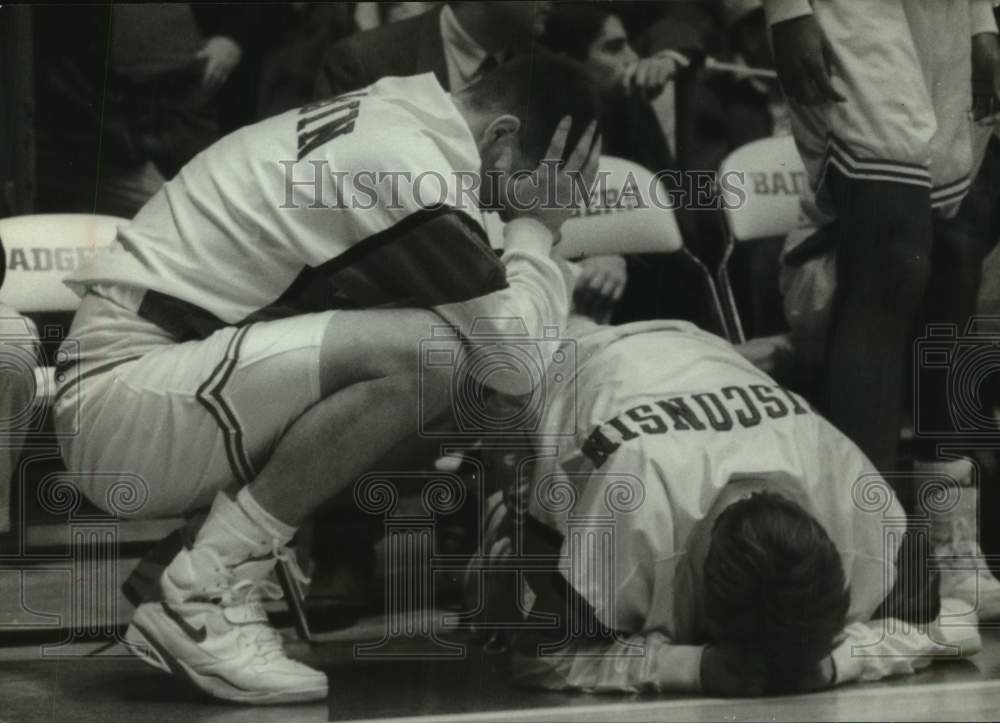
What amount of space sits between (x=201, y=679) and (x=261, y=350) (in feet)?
2.33

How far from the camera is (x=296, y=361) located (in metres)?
2.82

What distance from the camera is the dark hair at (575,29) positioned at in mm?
2949

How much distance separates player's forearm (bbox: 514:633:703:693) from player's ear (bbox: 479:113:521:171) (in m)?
1.05

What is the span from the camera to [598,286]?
9.69 ft

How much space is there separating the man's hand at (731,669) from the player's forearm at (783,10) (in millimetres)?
1396

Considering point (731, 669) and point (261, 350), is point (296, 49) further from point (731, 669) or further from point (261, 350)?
point (731, 669)

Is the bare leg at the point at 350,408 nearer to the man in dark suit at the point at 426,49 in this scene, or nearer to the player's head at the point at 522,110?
the player's head at the point at 522,110

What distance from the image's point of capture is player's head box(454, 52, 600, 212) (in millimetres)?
2900

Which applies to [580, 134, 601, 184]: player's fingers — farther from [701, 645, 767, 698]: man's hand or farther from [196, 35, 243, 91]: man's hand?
[701, 645, 767, 698]: man's hand

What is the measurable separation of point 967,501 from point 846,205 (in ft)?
2.40

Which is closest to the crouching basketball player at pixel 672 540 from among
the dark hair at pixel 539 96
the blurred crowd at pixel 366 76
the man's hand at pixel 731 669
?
the man's hand at pixel 731 669

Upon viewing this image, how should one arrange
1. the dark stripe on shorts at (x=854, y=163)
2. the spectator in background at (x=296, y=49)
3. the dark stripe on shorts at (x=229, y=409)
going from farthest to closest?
the dark stripe on shorts at (x=854, y=163)
the spectator in background at (x=296, y=49)
the dark stripe on shorts at (x=229, y=409)

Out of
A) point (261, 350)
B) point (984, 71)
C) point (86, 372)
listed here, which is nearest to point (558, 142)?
point (261, 350)

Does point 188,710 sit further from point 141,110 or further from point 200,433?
point 141,110
